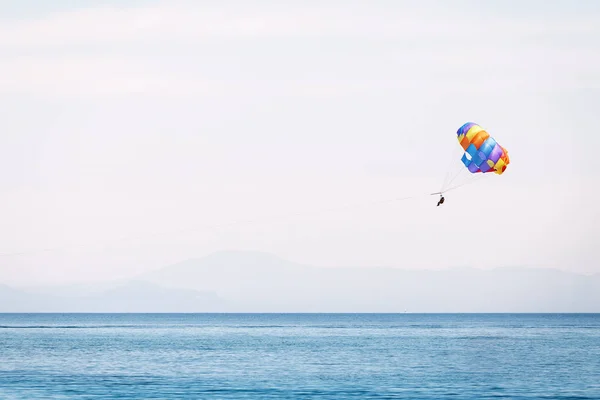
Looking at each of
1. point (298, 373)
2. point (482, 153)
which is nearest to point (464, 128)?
point (482, 153)

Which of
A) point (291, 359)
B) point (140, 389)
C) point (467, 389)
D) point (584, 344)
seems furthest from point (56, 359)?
point (584, 344)

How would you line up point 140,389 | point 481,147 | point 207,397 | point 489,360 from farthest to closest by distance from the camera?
point 489,360 < point 481,147 < point 140,389 < point 207,397

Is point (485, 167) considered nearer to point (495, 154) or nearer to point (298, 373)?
point (495, 154)

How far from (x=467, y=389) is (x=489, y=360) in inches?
925

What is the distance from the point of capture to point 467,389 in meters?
57.6


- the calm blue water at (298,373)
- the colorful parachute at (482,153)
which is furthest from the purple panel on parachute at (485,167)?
the calm blue water at (298,373)

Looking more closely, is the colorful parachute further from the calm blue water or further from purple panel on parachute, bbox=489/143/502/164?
the calm blue water

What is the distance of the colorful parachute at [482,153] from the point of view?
222 ft

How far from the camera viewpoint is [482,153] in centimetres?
6794

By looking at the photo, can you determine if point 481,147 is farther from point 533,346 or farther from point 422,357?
point 533,346

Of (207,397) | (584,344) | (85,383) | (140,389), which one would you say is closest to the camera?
(207,397)

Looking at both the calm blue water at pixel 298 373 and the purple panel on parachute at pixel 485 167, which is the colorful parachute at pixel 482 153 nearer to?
the purple panel on parachute at pixel 485 167

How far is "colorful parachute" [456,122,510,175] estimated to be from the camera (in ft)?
222

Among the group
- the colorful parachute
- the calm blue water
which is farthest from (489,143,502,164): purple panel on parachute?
the calm blue water
